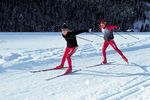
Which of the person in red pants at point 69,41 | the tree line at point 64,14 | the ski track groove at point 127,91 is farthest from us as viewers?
the tree line at point 64,14

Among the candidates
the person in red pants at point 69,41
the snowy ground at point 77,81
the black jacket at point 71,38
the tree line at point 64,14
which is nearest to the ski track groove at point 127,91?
the snowy ground at point 77,81

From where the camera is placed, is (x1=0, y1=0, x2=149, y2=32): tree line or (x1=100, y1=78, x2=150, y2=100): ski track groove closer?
(x1=100, y1=78, x2=150, y2=100): ski track groove

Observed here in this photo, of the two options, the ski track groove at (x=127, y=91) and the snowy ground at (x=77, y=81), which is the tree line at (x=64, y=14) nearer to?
the snowy ground at (x=77, y=81)

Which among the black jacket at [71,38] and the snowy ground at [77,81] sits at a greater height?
the black jacket at [71,38]

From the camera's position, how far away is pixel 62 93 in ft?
28.9

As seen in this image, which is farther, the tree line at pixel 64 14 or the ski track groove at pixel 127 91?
the tree line at pixel 64 14

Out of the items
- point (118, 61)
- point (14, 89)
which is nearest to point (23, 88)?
point (14, 89)

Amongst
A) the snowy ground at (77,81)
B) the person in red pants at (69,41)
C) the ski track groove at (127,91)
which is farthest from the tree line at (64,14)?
the ski track groove at (127,91)

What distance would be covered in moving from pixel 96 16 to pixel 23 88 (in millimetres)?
47409

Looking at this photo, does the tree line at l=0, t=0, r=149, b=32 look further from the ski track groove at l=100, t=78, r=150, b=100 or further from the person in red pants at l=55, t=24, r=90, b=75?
the ski track groove at l=100, t=78, r=150, b=100

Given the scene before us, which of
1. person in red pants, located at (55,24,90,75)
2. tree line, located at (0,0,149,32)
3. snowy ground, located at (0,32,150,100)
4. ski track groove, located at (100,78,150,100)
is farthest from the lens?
tree line, located at (0,0,149,32)

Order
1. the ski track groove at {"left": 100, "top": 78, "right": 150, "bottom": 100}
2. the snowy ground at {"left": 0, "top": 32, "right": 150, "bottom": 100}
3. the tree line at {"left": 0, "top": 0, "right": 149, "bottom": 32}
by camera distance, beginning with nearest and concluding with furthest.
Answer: the ski track groove at {"left": 100, "top": 78, "right": 150, "bottom": 100} → the snowy ground at {"left": 0, "top": 32, "right": 150, "bottom": 100} → the tree line at {"left": 0, "top": 0, "right": 149, "bottom": 32}

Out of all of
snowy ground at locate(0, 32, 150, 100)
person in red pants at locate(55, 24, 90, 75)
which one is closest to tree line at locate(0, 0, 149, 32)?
snowy ground at locate(0, 32, 150, 100)

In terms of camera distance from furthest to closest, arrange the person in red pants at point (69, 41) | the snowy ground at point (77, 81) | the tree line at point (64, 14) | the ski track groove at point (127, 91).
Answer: the tree line at point (64, 14), the person in red pants at point (69, 41), the snowy ground at point (77, 81), the ski track groove at point (127, 91)
